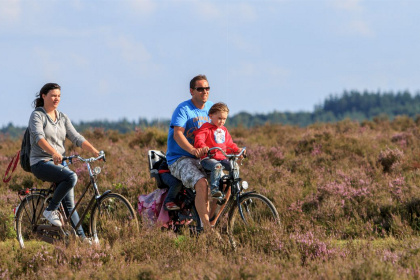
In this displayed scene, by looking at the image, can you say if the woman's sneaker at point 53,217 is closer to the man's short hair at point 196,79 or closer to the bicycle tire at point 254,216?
the bicycle tire at point 254,216

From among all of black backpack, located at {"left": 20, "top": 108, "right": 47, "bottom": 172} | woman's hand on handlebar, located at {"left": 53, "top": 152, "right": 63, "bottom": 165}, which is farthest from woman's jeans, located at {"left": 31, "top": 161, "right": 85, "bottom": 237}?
woman's hand on handlebar, located at {"left": 53, "top": 152, "right": 63, "bottom": 165}

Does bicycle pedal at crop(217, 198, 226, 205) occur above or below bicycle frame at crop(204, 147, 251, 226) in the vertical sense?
below

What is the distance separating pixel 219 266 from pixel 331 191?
4.86 m

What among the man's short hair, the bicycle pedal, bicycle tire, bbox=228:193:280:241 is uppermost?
the man's short hair

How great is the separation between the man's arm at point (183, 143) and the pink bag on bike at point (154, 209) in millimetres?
1011

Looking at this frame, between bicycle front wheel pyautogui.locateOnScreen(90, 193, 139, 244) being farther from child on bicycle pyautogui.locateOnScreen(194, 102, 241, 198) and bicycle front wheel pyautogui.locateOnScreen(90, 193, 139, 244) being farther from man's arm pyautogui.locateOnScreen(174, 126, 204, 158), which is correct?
child on bicycle pyautogui.locateOnScreen(194, 102, 241, 198)

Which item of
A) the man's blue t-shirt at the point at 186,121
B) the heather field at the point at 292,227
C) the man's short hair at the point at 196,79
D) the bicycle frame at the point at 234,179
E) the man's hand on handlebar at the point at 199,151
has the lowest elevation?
the heather field at the point at 292,227

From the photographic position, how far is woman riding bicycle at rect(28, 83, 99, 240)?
7422 mm

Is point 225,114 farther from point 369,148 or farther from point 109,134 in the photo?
point 109,134

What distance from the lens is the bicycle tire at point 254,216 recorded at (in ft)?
22.4

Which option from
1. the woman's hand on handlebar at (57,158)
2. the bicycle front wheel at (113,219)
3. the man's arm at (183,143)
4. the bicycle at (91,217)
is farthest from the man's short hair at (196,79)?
the woman's hand on handlebar at (57,158)

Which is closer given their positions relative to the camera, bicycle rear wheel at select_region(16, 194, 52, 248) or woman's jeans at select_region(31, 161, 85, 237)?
woman's jeans at select_region(31, 161, 85, 237)

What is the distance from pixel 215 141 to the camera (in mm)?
7105

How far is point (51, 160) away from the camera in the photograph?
7.64m
